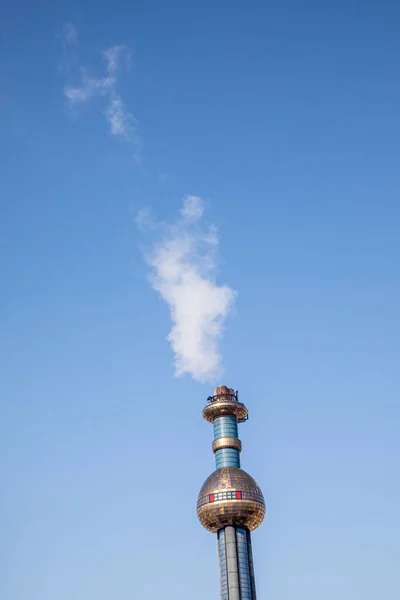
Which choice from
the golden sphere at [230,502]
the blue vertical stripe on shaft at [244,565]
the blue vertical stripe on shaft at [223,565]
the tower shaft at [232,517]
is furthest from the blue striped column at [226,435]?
the blue vertical stripe on shaft at [223,565]


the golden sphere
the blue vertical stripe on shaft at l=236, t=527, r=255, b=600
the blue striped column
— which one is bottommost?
the blue vertical stripe on shaft at l=236, t=527, r=255, b=600

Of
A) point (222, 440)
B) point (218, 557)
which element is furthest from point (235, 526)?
point (222, 440)

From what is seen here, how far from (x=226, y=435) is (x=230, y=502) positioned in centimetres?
2039

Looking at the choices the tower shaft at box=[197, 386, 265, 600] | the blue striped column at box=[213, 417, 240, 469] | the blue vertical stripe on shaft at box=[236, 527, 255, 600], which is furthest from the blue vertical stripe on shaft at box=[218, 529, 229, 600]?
the blue striped column at box=[213, 417, 240, 469]

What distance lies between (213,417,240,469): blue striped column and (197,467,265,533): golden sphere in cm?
491

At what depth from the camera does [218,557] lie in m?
160

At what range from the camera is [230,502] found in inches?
6235

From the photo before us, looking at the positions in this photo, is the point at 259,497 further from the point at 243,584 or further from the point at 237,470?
the point at 243,584

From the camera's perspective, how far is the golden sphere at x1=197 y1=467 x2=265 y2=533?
520 feet

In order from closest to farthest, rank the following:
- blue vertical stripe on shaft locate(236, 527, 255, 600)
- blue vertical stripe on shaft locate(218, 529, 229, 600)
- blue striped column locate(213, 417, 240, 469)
Answer: blue vertical stripe on shaft locate(236, 527, 255, 600), blue vertical stripe on shaft locate(218, 529, 229, 600), blue striped column locate(213, 417, 240, 469)

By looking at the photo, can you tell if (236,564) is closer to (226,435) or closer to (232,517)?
(232,517)

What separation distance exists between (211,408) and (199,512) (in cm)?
2785

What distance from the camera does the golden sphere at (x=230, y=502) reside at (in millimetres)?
158500

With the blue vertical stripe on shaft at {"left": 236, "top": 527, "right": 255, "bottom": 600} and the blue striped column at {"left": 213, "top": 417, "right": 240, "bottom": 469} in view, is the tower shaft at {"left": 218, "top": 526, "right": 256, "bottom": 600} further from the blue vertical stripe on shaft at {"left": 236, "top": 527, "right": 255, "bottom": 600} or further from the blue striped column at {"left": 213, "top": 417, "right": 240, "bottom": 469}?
the blue striped column at {"left": 213, "top": 417, "right": 240, "bottom": 469}
